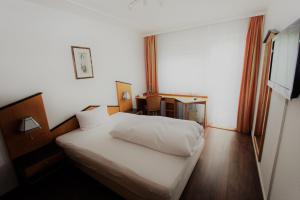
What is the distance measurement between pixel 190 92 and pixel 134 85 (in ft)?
5.05

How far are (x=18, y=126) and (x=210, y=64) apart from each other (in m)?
3.67

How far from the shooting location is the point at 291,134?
3.42 ft

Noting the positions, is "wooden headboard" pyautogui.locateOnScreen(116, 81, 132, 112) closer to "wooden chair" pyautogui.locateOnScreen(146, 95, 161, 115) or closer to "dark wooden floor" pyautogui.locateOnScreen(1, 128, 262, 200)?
"wooden chair" pyautogui.locateOnScreen(146, 95, 161, 115)

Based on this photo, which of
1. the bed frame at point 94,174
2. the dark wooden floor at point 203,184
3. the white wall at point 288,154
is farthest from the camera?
the dark wooden floor at point 203,184

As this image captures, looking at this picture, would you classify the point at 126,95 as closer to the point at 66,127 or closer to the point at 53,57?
the point at 66,127

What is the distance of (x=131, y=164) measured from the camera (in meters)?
1.46

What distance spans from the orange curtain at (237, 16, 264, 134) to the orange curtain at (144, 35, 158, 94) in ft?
7.18

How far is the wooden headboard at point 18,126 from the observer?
172 centimetres

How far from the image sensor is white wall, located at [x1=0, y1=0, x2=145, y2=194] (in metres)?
1.75

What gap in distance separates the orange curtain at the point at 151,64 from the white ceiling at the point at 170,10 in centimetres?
75

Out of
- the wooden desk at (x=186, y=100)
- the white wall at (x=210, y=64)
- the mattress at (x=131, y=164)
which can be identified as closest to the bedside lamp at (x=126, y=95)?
the wooden desk at (x=186, y=100)

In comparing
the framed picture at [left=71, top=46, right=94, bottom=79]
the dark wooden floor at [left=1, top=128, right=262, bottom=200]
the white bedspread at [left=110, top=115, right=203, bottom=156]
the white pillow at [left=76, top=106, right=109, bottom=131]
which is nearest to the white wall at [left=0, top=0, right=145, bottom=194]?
the framed picture at [left=71, top=46, right=94, bottom=79]

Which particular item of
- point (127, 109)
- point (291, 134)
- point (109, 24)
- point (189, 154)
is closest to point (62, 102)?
point (127, 109)

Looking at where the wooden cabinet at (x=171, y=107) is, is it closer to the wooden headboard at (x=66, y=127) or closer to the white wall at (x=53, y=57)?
the white wall at (x=53, y=57)
